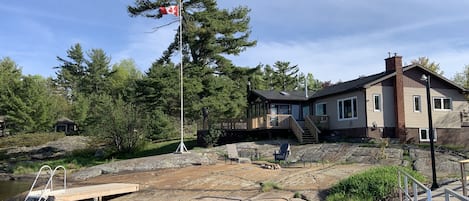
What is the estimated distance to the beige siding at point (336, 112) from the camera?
25500 millimetres

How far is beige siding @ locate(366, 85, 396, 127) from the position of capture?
25252 mm

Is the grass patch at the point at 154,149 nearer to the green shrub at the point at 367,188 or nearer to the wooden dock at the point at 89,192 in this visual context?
the wooden dock at the point at 89,192

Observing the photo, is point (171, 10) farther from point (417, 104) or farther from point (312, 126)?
point (417, 104)

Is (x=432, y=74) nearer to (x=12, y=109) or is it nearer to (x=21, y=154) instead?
(x=21, y=154)

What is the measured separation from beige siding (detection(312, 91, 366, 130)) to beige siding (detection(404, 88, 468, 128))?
2737 mm

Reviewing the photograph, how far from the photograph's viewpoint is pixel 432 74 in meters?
26.6

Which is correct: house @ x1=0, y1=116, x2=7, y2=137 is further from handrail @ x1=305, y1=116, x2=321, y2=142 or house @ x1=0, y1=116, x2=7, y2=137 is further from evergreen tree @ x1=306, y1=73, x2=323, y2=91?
evergreen tree @ x1=306, y1=73, x2=323, y2=91

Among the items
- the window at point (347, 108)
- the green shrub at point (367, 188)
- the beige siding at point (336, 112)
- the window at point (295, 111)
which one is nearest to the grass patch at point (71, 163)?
the window at point (295, 111)

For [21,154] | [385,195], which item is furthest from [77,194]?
[21,154]

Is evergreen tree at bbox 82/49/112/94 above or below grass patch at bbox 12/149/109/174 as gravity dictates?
above

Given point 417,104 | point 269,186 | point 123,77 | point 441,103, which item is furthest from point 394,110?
point 123,77

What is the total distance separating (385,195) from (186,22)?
2646 cm

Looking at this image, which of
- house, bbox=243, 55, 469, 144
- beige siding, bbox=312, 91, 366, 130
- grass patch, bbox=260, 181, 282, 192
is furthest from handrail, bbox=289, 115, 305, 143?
grass patch, bbox=260, 181, 282, 192

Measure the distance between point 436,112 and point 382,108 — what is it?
3.72 meters
